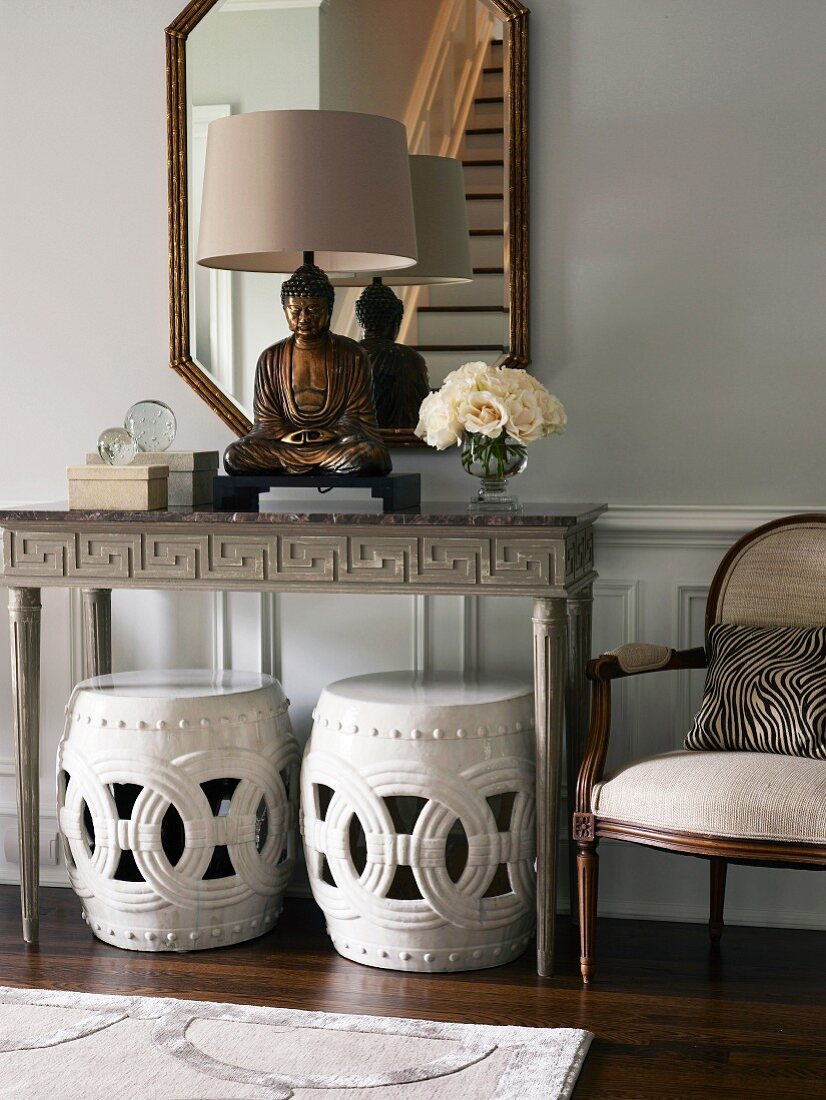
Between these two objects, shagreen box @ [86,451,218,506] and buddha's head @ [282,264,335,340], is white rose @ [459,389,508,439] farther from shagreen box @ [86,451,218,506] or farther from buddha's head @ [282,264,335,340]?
shagreen box @ [86,451,218,506]

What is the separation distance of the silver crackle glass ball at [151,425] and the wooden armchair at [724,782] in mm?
1105

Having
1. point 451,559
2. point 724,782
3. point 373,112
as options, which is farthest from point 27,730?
point 373,112

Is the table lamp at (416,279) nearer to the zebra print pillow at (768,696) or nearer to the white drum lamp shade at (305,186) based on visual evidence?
the white drum lamp shade at (305,186)

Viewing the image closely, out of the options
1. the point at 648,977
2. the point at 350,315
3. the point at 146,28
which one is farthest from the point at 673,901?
the point at 146,28

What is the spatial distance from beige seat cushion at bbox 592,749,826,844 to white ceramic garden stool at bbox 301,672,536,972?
244 mm

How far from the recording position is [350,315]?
3.02 metres

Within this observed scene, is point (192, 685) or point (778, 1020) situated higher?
point (192, 685)

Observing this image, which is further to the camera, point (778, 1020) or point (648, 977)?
point (648, 977)

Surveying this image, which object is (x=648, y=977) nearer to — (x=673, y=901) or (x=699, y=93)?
(x=673, y=901)

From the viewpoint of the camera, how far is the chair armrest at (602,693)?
2492mm

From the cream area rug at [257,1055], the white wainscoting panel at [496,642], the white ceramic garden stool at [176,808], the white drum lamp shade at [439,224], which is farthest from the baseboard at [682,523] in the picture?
the cream area rug at [257,1055]

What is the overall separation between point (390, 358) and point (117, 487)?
73 centimetres

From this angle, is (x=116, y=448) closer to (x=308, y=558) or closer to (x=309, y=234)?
(x=308, y=558)

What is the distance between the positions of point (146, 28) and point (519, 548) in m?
1.65
